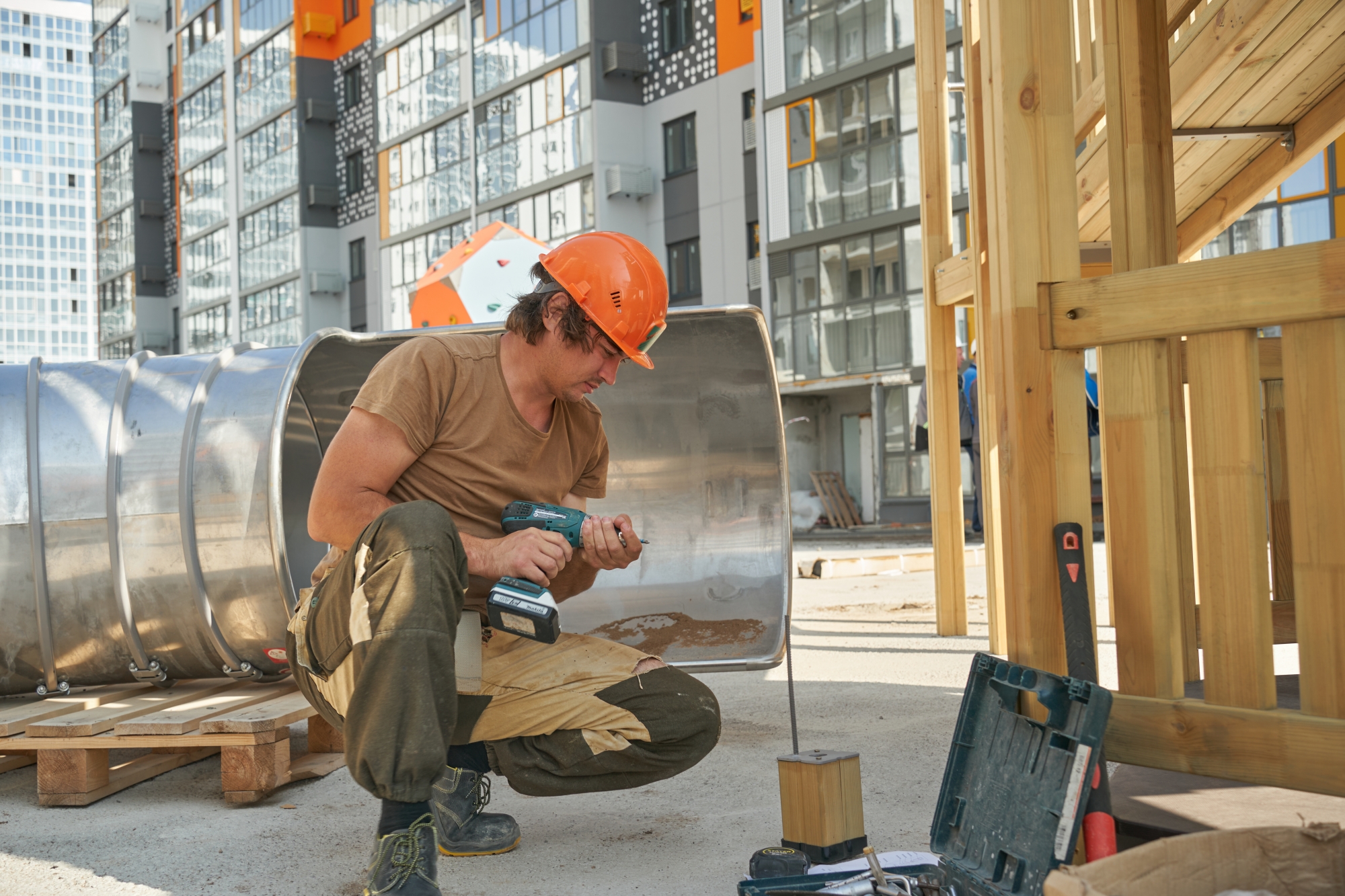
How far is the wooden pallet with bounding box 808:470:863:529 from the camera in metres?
22.6

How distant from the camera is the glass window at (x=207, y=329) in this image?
4238 centimetres

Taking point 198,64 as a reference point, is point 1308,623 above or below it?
below

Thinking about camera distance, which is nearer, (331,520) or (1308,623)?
(1308,623)

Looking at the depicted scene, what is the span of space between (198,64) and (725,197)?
28.2m

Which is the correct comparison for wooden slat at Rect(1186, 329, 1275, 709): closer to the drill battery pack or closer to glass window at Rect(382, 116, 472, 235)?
the drill battery pack

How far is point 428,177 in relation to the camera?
31719mm

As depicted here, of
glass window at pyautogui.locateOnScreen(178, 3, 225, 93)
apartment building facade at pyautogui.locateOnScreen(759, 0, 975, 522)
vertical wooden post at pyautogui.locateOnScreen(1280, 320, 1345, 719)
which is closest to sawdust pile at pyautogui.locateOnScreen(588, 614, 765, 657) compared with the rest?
vertical wooden post at pyautogui.locateOnScreen(1280, 320, 1345, 719)

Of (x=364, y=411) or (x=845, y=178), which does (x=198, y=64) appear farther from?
(x=364, y=411)

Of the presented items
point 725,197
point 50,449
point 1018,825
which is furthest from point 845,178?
point 1018,825

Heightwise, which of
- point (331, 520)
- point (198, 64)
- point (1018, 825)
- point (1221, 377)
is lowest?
point (1018, 825)

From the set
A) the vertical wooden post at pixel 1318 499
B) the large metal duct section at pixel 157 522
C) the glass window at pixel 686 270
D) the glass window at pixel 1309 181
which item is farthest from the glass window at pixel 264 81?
the vertical wooden post at pixel 1318 499

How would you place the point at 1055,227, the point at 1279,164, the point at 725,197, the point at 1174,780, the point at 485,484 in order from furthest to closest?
the point at 725,197
the point at 1279,164
the point at 485,484
the point at 1174,780
the point at 1055,227

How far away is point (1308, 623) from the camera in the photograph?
204 cm

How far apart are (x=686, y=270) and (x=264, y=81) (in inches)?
839
